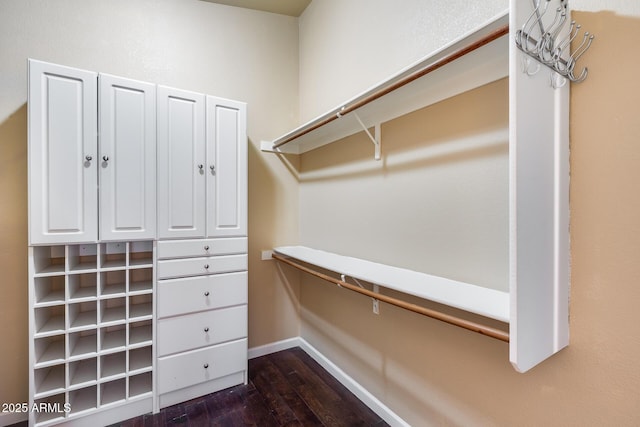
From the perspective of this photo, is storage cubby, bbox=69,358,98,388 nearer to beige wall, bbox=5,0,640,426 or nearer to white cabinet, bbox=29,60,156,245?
beige wall, bbox=5,0,640,426

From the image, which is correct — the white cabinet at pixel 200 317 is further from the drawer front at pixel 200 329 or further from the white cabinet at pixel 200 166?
the white cabinet at pixel 200 166

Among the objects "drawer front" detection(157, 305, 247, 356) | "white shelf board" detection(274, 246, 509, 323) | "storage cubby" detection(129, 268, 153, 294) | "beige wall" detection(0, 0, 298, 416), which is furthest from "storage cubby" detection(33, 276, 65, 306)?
"white shelf board" detection(274, 246, 509, 323)

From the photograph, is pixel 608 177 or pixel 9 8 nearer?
pixel 608 177

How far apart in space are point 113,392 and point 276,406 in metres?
1.02

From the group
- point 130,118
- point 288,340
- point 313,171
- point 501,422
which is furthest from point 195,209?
point 501,422

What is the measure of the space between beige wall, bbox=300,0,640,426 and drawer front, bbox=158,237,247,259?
856 millimetres

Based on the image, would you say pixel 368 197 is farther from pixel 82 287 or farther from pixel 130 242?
pixel 82 287

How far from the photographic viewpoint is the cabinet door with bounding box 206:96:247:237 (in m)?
1.94

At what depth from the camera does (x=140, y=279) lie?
6.55 ft

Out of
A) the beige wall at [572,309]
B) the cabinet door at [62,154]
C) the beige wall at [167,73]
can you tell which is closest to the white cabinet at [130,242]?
the cabinet door at [62,154]

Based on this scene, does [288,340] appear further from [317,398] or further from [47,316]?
[47,316]

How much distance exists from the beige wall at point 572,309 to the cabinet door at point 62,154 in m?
1.57

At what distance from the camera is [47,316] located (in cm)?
171

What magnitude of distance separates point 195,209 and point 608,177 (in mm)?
1997
